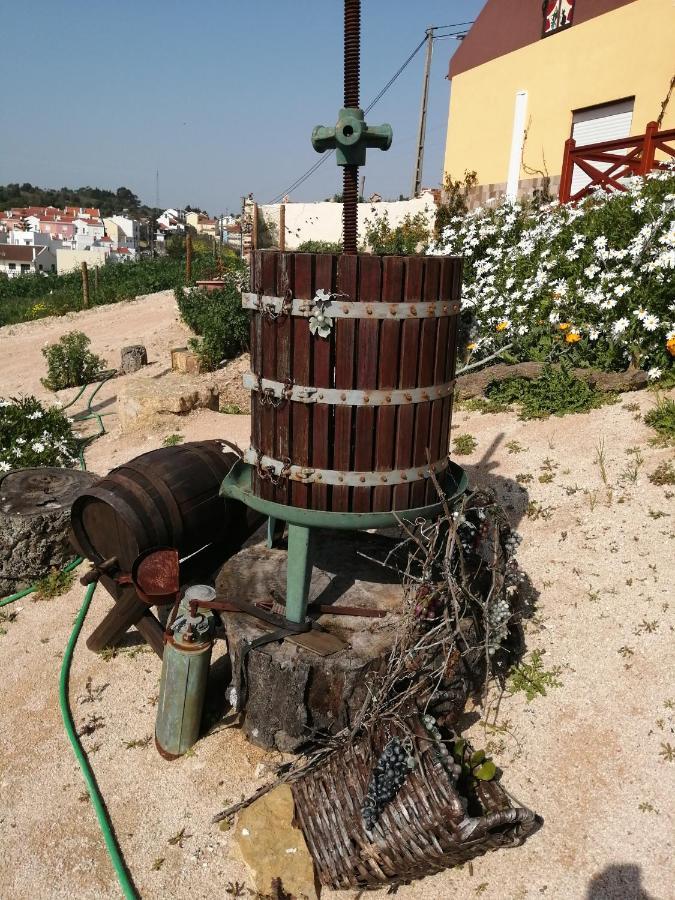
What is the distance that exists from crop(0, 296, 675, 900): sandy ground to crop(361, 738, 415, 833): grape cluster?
0.42m

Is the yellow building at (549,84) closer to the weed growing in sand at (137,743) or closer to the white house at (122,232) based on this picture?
the weed growing in sand at (137,743)

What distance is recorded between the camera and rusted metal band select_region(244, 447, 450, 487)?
3031mm

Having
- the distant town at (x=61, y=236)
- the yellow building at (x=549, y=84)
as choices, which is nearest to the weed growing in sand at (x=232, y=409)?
the yellow building at (x=549, y=84)

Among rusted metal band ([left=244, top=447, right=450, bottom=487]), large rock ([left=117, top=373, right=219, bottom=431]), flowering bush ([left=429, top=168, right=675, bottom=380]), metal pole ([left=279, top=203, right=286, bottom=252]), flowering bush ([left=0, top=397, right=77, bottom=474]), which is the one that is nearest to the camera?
rusted metal band ([left=244, top=447, right=450, bottom=487])

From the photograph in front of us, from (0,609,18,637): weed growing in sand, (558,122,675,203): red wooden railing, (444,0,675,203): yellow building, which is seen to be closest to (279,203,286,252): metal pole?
(444,0,675,203): yellow building

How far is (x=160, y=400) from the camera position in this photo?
8562 millimetres

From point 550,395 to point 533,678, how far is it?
359 cm

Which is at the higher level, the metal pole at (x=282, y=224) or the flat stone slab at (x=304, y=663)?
the metal pole at (x=282, y=224)

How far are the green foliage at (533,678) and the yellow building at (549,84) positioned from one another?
389 inches

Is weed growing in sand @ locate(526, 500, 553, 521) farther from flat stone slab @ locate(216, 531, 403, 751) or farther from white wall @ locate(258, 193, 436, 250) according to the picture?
white wall @ locate(258, 193, 436, 250)

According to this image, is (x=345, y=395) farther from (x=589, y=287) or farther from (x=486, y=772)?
(x=589, y=287)

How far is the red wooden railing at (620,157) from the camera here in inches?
354

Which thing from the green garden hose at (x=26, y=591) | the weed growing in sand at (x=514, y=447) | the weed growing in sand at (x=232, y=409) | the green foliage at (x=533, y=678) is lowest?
the green garden hose at (x=26, y=591)

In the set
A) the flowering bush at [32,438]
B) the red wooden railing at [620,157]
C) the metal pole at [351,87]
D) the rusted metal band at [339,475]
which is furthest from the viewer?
the red wooden railing at [620,157]
